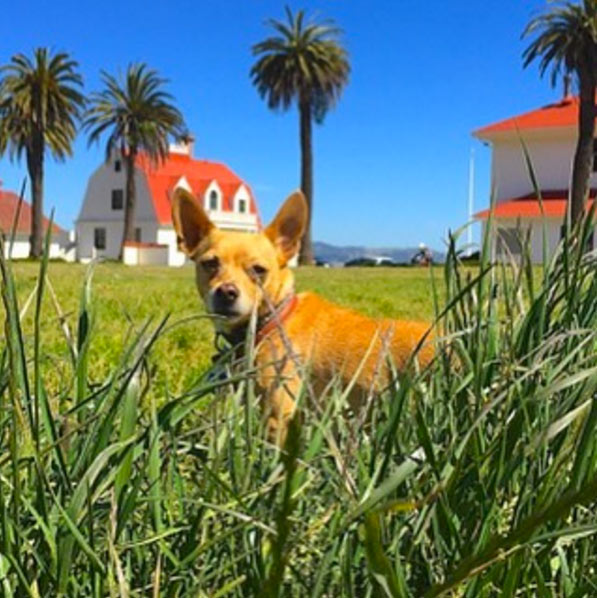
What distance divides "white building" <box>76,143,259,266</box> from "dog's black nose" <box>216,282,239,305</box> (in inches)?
2423

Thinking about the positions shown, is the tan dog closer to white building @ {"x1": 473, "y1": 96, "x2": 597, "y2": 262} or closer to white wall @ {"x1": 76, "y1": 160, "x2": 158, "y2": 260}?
white building @ {"x1": 473, "y1": 96, "x2": 597, "y2": 262}

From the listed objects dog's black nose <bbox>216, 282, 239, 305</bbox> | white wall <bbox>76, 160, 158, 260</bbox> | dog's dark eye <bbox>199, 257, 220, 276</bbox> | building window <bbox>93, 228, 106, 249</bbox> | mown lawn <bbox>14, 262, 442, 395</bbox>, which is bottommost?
mown lawn <bbox>14, 262, 442, 395</bbox>

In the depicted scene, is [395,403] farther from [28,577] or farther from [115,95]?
[115,95]

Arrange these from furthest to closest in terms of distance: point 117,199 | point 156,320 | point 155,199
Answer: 1. point 117,199
2. point 155,199
3. point 156,320

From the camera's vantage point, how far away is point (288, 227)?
435 cm

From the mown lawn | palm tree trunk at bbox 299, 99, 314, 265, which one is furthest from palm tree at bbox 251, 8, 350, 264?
the mown lawn

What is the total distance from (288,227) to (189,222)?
1.51ft

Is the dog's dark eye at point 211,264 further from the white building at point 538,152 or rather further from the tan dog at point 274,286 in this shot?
the white building at point 538,152

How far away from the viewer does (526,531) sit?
0.60 metres

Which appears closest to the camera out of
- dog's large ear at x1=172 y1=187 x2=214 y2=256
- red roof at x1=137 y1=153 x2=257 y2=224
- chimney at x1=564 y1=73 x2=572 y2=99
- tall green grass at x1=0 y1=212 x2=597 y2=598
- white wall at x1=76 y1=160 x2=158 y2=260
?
tall green grass at x1=0 y1=212 x2=597 y2=598

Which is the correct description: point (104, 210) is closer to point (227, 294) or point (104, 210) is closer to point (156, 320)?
point (156, 320)

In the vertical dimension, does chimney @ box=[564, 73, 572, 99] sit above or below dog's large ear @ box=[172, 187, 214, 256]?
above

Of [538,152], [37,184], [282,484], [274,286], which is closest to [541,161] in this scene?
[538,152]

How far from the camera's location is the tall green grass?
1.05 metres
